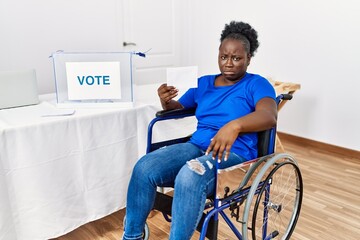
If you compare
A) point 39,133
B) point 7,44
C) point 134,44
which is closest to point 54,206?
point 39,133

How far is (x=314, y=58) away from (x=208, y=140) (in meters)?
1.84

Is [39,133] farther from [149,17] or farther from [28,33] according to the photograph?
[149,17]

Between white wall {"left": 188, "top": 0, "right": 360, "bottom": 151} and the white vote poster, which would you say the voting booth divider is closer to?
the white vote poster

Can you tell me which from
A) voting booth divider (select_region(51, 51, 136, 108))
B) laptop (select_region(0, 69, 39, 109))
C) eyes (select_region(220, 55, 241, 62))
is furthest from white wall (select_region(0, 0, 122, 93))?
eyes (select_region(220, 55, 241, 62))

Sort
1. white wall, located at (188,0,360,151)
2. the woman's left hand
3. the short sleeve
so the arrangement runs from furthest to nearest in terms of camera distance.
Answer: white wall, located at (188,0,360,151) → the short sleeve → the woman's left hand

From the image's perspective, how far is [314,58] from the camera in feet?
9.24

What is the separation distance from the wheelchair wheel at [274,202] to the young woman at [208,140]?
13cm

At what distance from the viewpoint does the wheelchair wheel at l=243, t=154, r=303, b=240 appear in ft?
3.93

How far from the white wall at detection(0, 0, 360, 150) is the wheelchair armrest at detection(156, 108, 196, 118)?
133 centimetres

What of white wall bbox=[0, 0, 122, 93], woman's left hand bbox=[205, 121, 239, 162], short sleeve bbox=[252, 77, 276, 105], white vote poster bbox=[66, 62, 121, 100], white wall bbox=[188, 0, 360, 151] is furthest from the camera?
white wall bbox=[188, 0, 360, 151]

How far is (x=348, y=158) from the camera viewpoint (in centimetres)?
273

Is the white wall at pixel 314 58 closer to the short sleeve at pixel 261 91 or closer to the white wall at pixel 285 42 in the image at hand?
the white wall at pixel 285 42

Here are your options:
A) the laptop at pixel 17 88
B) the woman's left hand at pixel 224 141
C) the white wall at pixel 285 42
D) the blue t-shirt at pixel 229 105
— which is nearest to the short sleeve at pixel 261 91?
the blue t-shirt at pixel 229 105

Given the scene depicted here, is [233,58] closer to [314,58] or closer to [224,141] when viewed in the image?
[224,141]
